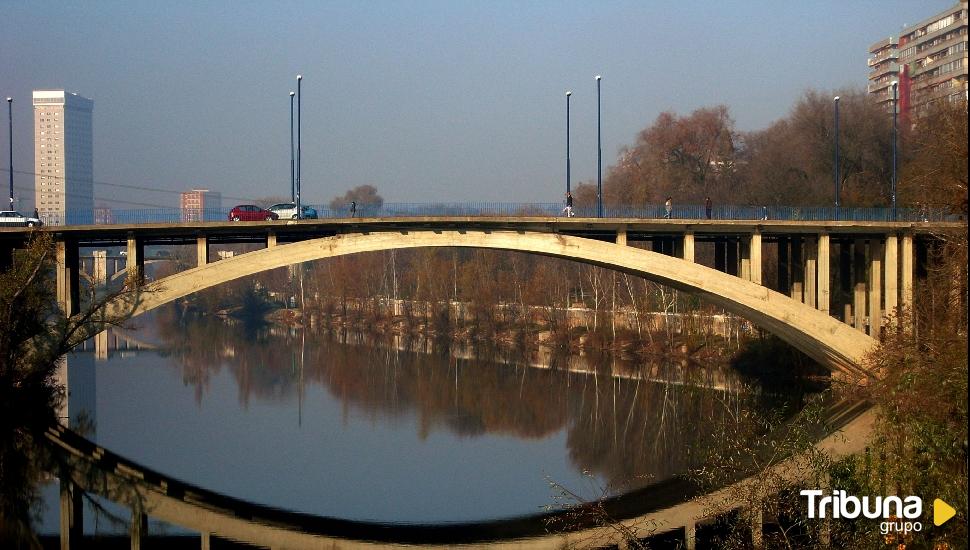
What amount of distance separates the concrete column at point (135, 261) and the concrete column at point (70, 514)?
7183 millimetres

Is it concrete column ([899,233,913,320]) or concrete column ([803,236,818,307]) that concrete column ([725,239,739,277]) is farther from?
concrete column ([899,233,913,320])

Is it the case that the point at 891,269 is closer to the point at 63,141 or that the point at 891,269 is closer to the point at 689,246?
the point at 689,246

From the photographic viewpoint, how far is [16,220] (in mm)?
30062

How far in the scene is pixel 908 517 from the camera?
14.0 meters

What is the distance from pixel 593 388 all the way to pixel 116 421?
47.9ft

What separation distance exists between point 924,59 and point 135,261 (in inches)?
2181

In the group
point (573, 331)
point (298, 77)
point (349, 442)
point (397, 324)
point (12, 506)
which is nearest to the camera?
point (12, 506)

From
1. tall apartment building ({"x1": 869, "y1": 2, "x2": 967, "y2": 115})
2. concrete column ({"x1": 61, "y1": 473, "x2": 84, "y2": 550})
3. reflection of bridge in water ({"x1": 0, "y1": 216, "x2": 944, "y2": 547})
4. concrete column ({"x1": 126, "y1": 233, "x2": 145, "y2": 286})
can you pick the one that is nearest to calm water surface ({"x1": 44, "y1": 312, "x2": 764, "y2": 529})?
concrete column ({"x1": 61, "y1": 473, "x2": 84, "y2": 550})

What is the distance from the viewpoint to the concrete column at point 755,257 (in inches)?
1143

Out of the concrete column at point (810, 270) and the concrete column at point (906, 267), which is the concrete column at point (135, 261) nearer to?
the concrete column at point (810, 270)

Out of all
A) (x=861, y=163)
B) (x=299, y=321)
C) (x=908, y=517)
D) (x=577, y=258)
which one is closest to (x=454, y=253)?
(x=299, y=321)

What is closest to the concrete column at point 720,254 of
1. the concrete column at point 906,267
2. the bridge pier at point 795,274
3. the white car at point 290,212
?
the bridge pier at point 795,274

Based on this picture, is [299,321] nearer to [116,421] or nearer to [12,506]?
[116,421]

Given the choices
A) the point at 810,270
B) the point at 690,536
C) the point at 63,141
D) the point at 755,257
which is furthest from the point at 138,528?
the point at 63,141
